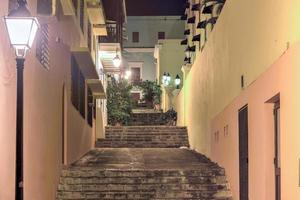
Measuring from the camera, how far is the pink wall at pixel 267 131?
7.84 metres

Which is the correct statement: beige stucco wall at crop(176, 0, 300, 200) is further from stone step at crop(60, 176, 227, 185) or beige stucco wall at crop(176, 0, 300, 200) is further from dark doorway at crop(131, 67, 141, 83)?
dark doorway at crop(131, 67, 141, 83)

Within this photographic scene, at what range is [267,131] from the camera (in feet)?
Result: 33.2

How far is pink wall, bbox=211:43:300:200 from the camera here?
784 cm

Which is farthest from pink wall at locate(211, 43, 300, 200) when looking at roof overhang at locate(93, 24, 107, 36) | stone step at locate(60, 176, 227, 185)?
roof overhang at locate(93, 24, 107, 36)

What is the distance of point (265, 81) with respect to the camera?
9820 mm

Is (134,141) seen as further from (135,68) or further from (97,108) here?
(135,68)

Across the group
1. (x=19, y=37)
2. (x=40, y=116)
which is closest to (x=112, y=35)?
(x=40, y=116)

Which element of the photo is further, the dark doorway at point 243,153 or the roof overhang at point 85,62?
the roof overhang at point 85,62

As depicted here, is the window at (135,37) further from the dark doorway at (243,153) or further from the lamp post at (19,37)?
the lamp post at (19,37)

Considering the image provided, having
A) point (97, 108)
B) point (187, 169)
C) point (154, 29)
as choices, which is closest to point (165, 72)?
point (154, 29)

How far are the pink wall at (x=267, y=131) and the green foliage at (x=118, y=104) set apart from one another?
16552mm

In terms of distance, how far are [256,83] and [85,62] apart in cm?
806

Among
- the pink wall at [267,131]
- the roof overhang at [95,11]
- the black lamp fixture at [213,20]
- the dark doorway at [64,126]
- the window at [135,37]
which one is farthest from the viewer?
the window at [135,37]

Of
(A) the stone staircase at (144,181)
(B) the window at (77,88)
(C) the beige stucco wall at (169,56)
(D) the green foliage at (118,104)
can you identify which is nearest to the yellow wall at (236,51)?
(A) the stone staircase at (144,181)
